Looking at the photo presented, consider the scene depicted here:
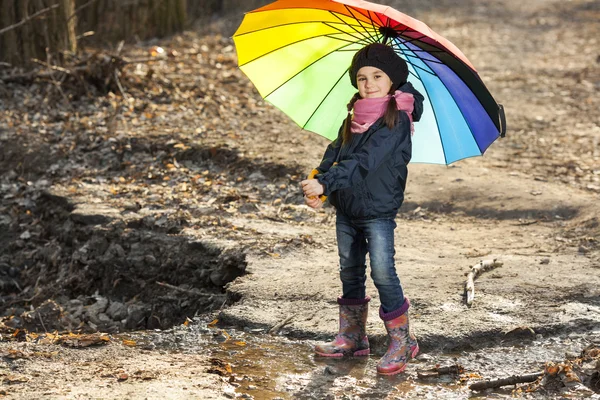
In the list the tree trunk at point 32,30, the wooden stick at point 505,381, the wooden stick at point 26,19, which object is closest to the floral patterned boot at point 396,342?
the wooden stick at point 505,381

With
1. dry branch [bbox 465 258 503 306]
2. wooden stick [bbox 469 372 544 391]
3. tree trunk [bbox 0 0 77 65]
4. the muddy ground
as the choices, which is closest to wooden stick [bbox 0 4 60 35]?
tree trunk [bbox 0 0 77 65]

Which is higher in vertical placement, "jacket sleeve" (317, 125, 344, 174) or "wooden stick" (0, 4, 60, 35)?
"wooden stick" (0, 4, 60, 35)

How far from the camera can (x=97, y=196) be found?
292 inches

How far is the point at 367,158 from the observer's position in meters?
4.13

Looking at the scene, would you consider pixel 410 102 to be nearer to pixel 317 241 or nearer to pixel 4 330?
pixel 317 241

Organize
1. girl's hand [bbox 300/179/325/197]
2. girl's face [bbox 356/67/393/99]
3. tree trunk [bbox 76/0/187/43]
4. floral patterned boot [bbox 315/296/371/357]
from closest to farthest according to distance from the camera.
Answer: girl's hand [bbox 300/179/325/197] → girl's face [bbox 356/67/393/99] → floral patterned boot [bbox 315/296/371/357] → tree trunk [bbox 76/0/187/43]

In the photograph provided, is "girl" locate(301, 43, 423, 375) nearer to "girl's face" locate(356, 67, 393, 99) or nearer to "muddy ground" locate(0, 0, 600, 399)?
"girl's face" locate(356, 67, 393, 99)

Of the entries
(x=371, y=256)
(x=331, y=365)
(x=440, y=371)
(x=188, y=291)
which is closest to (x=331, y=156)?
(x=371, y=256)

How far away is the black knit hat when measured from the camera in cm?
421

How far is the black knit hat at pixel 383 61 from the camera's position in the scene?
4215mm

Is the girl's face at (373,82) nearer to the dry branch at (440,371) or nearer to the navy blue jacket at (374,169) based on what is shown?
the navy blue jacket at (374,169)

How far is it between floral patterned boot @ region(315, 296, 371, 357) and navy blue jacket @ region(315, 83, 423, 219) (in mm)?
578

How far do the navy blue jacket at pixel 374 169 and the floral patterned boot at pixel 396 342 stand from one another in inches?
21.8

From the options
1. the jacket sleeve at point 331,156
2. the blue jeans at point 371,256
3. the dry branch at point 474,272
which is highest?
the jacket sleeve at point 331,156
